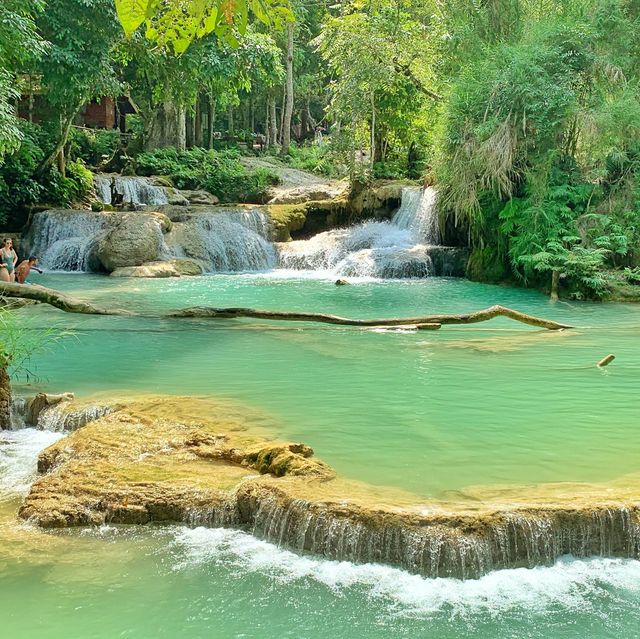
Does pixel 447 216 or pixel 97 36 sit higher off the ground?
pixel 97 36

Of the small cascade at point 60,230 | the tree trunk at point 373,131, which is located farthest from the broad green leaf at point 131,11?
the tree trunk at point 373,131

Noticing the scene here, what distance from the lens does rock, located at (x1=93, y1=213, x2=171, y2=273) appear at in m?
20.6

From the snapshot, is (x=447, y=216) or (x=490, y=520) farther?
(x=447, y=216)

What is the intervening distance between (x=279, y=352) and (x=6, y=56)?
7.90 metres

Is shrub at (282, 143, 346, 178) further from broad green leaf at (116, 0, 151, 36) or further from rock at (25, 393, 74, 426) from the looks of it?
broad green leaf at (116, 0, 151, 36)

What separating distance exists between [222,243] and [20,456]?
16.4m

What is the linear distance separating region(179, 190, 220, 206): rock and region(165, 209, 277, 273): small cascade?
12.4 ft

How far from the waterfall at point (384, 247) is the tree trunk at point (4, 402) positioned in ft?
45.2

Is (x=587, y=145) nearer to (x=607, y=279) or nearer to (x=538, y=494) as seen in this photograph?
(x=607, y=279)

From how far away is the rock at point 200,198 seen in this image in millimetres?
27062

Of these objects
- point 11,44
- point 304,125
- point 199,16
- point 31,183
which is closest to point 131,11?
point 199,16

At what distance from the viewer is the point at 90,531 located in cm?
521

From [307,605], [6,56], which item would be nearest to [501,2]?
[6,56]

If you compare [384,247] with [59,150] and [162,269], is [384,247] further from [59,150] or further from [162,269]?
[59,150]
